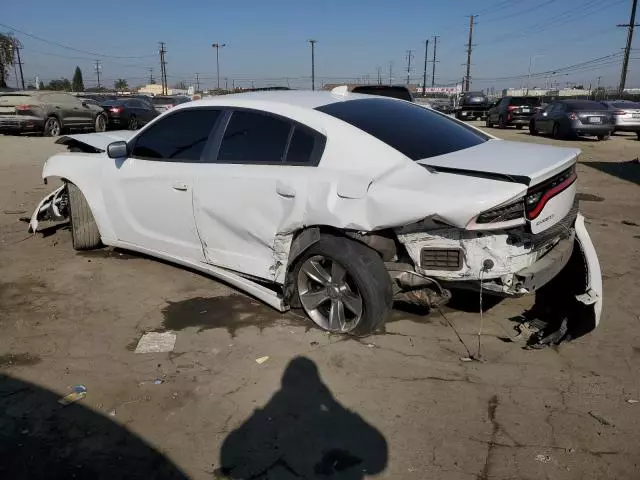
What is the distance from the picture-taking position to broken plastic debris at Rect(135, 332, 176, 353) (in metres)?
3.68

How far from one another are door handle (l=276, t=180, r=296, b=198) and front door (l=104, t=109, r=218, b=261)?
877mm

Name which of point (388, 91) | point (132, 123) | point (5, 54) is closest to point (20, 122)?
point (132, 123)

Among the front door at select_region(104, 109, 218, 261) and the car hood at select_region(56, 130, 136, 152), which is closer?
the front door at select_region(104, 109, 218, 261)

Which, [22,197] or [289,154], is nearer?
[289,154]

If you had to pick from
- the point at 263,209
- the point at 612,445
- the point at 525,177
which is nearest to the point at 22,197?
the point at 263,209

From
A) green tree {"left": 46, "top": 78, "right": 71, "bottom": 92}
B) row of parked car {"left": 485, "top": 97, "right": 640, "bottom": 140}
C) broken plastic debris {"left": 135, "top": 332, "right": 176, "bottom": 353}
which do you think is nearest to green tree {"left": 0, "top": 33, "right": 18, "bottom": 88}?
green tree {"left": 46, "top": 78, "right": 71, "bottom": 92}

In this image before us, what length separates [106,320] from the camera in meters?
4.14

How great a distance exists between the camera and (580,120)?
60.9 ft

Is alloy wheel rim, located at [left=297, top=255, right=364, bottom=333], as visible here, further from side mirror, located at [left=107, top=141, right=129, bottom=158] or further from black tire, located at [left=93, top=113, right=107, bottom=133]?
black tire, located at [left=93, top=113, right=107, bottom=133]

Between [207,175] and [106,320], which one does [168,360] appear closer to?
[106,320]

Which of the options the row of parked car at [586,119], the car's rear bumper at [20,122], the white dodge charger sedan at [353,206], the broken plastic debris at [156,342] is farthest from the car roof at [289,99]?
the row of parked car at [586,119]

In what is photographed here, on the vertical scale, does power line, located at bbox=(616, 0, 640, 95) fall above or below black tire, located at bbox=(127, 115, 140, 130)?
above

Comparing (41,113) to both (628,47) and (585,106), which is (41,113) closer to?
(585,106)

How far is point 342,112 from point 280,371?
190 cm
